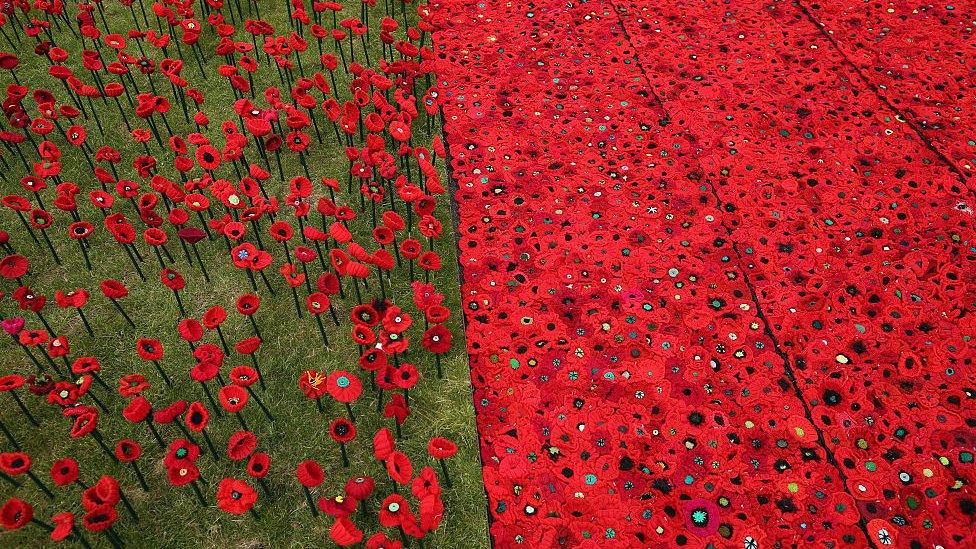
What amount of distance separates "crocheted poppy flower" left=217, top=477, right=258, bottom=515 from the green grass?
539 millimetres

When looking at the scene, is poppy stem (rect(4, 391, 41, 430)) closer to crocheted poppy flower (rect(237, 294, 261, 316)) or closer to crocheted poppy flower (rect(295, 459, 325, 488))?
crocheted poppy flower (rect(237, 294, 261, 316))

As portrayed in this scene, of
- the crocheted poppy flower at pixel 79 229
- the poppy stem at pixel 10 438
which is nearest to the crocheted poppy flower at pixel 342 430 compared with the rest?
the poppy stem at pixel 10 438

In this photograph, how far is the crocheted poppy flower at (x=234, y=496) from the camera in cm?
248

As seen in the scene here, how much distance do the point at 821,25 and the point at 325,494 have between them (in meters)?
6.00

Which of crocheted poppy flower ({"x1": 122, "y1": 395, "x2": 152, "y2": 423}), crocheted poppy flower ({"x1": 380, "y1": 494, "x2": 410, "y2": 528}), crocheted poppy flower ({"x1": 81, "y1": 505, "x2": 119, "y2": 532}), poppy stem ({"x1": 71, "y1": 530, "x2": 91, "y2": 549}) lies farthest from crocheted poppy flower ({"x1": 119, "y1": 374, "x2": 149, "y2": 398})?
crocheted poppy flower ({"x1": 380, "y1": 494, "x2": 410, "y2": 528})

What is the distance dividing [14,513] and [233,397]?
84cm

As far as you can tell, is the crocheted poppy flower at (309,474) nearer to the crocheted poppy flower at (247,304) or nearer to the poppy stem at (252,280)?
the crocheted poppy flower at (247,304)

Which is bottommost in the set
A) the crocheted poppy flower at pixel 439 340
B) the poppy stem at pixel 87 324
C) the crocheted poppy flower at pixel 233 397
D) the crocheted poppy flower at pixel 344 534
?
the poppy stem at pixel 87 324

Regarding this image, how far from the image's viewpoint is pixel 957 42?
5812 millimetres

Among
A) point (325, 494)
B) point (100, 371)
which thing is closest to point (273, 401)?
point (325, 494)

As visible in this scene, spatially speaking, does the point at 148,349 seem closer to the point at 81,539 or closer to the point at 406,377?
the point at 81,539

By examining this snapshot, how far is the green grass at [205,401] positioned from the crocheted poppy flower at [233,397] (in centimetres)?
57

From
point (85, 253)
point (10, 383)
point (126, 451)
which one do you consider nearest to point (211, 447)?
point (126, 451)

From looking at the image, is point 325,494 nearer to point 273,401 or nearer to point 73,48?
point 273,401
